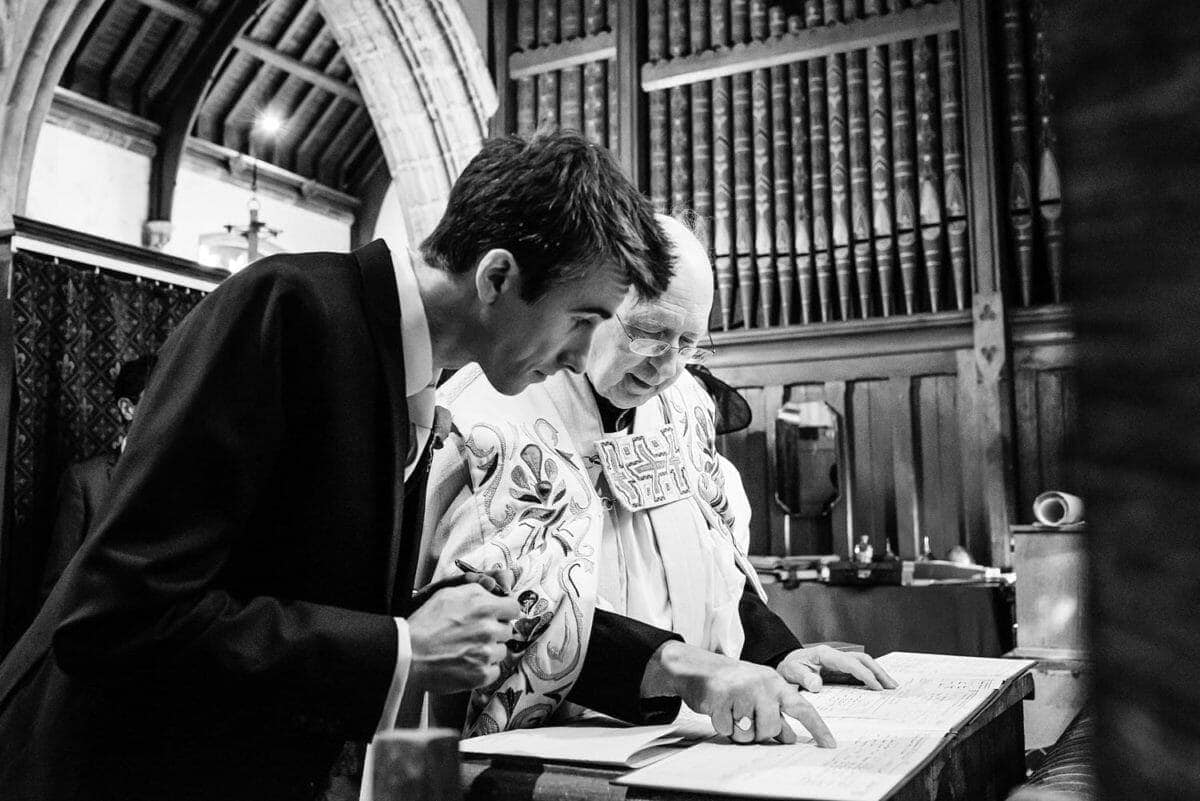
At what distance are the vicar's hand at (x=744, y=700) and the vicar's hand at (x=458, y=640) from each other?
0.31 metres

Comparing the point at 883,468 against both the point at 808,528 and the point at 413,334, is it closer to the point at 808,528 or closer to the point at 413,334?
the point at 808,528

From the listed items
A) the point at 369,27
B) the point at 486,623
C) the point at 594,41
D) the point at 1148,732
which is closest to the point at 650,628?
the point at 486,623

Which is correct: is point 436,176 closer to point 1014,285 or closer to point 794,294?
point 794,294

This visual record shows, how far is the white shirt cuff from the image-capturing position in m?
1.12

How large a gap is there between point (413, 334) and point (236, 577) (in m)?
0.34

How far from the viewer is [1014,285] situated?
5.07 meters

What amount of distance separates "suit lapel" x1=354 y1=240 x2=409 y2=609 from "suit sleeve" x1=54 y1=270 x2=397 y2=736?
0.10 meters

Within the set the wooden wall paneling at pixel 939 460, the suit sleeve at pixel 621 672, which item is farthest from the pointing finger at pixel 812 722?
the wooden wall paneling at pixel 939 460

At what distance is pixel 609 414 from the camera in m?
1.95

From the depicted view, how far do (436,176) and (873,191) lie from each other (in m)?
2.66

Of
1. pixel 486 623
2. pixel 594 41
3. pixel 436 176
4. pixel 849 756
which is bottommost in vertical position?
pixel 849 756

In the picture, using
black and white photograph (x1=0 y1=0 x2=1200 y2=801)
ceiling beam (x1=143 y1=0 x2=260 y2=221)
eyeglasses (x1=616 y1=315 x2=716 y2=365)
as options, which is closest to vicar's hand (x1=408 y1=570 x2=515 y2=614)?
black and white photograph (x1=0 y1=0 x2=1200 y2=801)

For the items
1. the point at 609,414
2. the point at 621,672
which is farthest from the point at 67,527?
the point at 621,672

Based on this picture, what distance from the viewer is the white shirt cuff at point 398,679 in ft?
3.67
